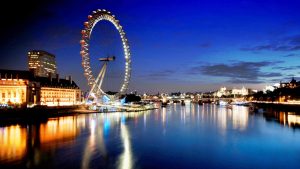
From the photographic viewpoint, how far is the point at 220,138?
27.5 meters

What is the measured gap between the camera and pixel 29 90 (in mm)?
55188

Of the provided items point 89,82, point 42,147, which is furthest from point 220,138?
point 89,82

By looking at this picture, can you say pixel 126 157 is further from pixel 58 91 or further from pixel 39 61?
pixel 39 61

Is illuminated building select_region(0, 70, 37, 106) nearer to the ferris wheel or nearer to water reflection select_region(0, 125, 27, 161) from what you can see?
the ferris wheel

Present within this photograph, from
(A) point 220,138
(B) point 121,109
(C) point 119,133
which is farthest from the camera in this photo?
(B) point 121,109

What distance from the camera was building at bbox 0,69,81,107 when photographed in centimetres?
5297

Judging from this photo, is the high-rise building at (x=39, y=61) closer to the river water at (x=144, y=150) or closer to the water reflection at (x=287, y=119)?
the water reflection at (x=287, y=119)

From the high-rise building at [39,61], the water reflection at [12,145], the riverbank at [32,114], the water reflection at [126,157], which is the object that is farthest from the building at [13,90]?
the high-rise building at [39,61]

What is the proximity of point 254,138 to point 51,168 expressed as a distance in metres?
18.2

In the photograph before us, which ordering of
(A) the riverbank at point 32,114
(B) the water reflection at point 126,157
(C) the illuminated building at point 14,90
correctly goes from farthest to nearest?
(C) the illuminated building at point 14,90 → (A) the riverbank at point 32,114 → (B) the water reflection at point 126,157

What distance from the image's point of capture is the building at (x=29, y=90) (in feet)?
174

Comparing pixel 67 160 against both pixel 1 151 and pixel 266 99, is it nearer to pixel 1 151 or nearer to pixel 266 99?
pixel 1 151

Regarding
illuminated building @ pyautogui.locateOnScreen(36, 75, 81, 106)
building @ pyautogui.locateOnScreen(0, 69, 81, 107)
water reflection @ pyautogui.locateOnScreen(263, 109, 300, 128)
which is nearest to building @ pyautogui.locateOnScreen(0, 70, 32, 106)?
building @ pyautogui.locateOnScreen(0, 69, 81, 107)

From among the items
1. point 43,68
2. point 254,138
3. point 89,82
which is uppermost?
point 43,68
